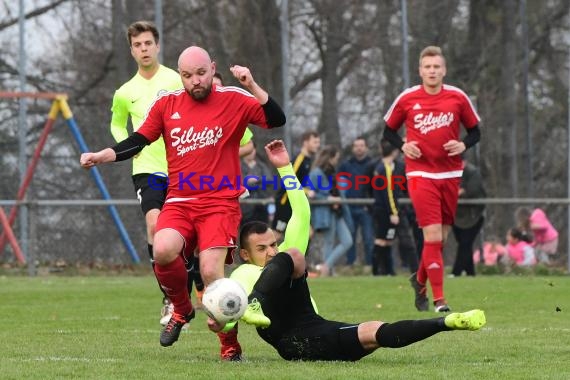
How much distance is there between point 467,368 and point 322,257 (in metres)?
12.4

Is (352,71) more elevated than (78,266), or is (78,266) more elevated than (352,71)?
(352,71)

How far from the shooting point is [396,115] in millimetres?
12133

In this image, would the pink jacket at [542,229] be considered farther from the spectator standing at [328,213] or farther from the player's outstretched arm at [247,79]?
the player's outstretched arm at [247,79]

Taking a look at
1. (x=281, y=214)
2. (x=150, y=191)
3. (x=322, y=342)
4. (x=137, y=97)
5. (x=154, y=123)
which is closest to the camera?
(x=322, y=342)

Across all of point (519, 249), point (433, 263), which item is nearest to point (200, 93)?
point (433, 263)

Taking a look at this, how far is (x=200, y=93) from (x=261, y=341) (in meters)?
2.00

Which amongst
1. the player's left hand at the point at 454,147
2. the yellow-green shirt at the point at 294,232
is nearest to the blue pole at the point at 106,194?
the player's left hand at the point at 454,147

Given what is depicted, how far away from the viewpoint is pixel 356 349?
7.34 meters

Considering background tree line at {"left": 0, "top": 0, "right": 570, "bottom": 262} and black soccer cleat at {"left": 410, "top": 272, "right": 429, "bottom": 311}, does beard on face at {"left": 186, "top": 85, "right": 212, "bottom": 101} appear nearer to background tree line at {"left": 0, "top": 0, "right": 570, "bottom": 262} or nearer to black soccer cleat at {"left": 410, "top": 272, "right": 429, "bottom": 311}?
black soccer cleat at {"left": 410, "top": 272, "right": 429, "bottom": 311}

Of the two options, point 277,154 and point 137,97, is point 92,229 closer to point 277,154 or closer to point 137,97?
point 137,97

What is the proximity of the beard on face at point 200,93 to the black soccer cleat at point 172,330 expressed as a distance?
4.30 ft

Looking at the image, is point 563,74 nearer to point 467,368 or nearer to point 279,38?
point 279,38

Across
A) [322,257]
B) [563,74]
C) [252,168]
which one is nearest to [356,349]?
[252,168]

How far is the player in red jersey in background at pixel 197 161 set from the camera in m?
7.94
